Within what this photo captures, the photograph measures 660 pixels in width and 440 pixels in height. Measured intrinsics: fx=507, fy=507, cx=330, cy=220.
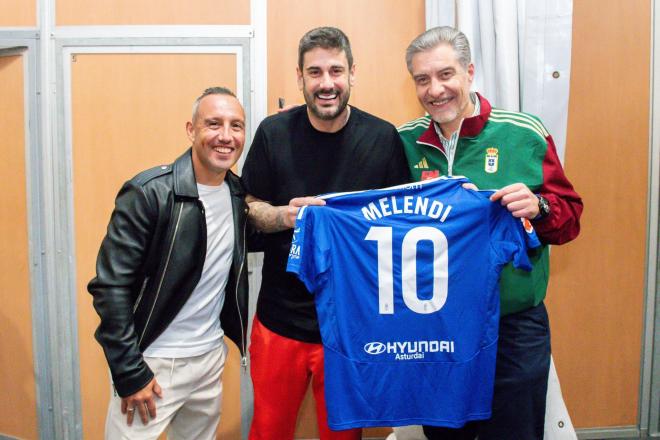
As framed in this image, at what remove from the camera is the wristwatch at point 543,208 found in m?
1.72

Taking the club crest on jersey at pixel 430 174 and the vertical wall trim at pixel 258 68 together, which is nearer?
the club crest on jersey at pixel 430 174

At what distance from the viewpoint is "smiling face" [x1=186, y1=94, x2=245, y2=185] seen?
1.67 meters

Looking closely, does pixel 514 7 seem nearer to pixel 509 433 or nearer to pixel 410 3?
pixel 410 3

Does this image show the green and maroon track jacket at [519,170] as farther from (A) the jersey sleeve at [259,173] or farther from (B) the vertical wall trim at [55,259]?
(B) the vertical wall trim at [55,259]


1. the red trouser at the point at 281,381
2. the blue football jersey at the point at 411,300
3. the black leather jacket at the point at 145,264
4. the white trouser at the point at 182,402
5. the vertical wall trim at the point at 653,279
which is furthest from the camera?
the vertical wall trim at the point at 653,279

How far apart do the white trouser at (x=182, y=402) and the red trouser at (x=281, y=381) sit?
6.0 inches

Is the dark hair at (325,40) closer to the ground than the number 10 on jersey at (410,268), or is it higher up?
higher up

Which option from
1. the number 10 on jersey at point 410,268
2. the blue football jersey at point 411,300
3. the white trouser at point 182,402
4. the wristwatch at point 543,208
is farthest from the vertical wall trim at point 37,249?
the wristwatch at point 543,208

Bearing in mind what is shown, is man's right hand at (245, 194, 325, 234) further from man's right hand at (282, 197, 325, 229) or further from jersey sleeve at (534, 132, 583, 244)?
jersey sleeve at (534, 132, 583, 244)

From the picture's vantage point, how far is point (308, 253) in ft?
5.70

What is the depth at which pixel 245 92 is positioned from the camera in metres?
2.58

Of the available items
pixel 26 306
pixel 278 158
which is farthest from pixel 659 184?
pixel 26 306

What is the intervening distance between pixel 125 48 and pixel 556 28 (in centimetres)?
215

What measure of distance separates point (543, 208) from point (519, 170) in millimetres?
163
